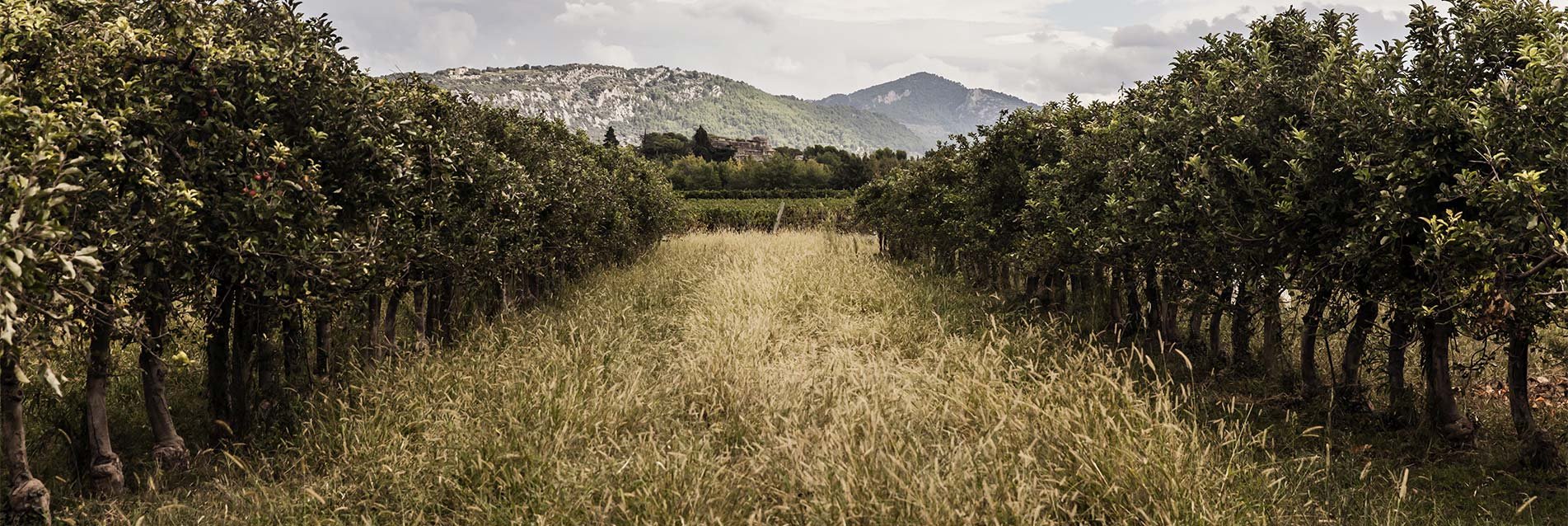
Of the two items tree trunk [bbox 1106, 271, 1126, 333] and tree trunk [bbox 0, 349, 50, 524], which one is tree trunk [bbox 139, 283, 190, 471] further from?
tree trunk [bbox 1106, 271, 1126, 333]

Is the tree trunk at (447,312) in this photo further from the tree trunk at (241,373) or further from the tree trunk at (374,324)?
the tree trunk at (241,373)

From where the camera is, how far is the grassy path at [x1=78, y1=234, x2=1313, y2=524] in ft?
14.9

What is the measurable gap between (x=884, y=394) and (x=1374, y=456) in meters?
3.89

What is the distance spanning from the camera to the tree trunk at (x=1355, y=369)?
7.09 metres

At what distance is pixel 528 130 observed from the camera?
12.2 metres

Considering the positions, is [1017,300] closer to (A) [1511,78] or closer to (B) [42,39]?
(A) [1511,78]

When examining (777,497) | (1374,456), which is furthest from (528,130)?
(1374,456)

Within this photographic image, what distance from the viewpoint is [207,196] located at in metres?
5.47

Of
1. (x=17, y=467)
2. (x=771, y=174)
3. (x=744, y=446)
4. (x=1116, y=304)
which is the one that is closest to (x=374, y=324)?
(x=17, y=467)

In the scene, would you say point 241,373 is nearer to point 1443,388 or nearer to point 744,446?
point 744,446

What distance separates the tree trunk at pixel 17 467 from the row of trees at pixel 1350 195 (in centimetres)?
854

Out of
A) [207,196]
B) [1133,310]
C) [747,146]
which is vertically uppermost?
[747,146]

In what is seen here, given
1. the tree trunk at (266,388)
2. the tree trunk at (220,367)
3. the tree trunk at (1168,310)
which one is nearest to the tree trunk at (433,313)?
the tree trunk at (266,388)

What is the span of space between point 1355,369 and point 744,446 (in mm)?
5787
